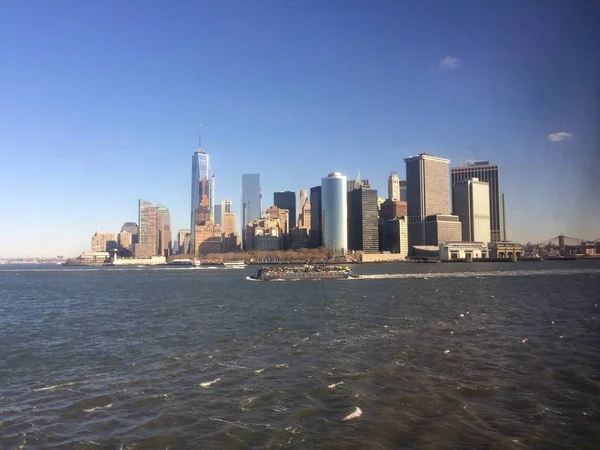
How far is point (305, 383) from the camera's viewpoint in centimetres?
2103

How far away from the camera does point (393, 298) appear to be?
60.0 metres

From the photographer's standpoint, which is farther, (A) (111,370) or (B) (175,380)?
(A) (111,370)

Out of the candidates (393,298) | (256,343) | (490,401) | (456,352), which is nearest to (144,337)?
(256,343)

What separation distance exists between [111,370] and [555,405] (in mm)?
20018

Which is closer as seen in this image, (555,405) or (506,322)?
(555,405)

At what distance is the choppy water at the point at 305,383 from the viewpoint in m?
15.4

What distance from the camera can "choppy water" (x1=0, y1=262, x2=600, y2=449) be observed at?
15406 millimetres

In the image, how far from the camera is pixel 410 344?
95.3 feet

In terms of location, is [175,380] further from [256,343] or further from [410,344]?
[410,344]

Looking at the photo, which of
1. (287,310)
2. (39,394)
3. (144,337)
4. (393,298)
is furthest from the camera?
(393,298)

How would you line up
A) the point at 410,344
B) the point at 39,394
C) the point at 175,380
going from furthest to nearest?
the point at 410,344, the point at 175,380, the point at 39,394

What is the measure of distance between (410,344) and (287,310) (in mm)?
22025

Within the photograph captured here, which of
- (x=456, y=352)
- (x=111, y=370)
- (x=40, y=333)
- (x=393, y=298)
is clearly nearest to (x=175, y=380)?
(x=111, y=370)

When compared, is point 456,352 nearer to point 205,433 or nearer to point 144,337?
point 205,433
